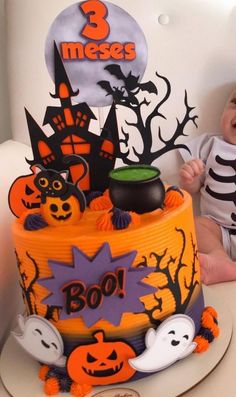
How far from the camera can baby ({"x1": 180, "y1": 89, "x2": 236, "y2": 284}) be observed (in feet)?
3.25

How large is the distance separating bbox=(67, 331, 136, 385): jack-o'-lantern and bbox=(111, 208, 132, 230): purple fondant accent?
0.13 m

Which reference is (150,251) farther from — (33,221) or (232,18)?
(232,18)

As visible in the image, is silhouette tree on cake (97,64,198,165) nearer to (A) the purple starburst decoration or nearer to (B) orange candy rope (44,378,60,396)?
(A) the purple starburst decoration

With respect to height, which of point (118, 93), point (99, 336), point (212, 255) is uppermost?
point (118, 93)

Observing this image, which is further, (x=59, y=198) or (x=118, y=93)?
(x=118, y=93)

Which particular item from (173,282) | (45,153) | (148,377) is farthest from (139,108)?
(148,377)

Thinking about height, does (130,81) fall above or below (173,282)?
above

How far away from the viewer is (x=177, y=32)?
100 centimetres

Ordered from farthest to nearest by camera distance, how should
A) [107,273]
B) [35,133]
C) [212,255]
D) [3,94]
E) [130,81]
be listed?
[3,94], [212,255], [130,81], [35,133], [107,273]

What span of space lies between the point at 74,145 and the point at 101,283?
0.71 ft

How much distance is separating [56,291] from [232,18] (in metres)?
0.68

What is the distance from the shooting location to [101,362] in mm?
630

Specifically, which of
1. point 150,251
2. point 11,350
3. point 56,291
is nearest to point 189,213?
point 150,251

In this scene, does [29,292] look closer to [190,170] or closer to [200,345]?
[200,345]
